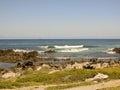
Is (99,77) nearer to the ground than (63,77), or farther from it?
farther from it

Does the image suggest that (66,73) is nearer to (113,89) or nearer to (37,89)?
(37,89)

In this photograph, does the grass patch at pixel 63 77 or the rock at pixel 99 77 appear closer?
the rock at pixel 99 77

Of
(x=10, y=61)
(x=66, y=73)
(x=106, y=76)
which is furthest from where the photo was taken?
(x=10, y=61)

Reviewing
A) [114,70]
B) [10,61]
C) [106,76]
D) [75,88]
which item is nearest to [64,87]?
[75,88]

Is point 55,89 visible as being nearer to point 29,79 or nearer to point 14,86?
point 14,86

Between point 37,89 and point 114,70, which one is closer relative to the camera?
point 37,89

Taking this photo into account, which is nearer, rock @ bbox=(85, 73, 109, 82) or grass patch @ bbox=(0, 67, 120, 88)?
rock @ bbox=(85, 73, 109, 82)

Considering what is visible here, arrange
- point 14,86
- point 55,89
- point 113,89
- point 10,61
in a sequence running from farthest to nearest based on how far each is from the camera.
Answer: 1. point 10,61
2. point 14,86
3. point 55,89
4. point 113,89

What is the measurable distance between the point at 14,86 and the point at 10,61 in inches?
1592

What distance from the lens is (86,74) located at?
3375 centimetres

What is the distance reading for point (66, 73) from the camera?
34406mm

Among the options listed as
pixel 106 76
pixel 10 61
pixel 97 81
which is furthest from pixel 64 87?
pixel 10 61

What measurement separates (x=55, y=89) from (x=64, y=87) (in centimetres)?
120

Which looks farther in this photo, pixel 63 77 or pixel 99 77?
pixel 63 77
